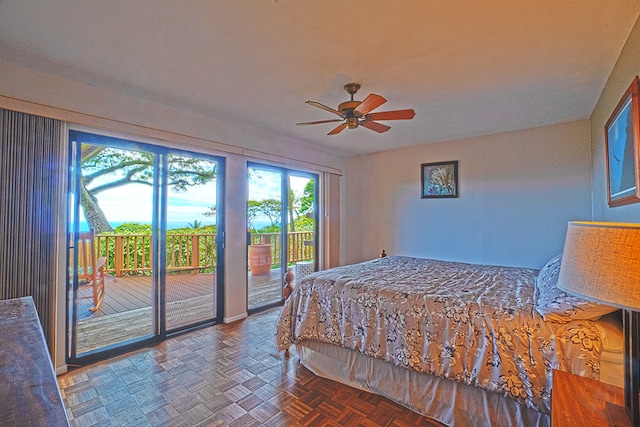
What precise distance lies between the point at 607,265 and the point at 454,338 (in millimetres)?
1144

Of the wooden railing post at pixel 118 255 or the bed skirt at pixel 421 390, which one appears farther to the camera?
the wooden railing post at pixel 118 255

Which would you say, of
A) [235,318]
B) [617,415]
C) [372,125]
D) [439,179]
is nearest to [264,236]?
[235,318]

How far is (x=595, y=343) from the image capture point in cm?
143

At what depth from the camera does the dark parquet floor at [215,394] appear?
1852 millimetres

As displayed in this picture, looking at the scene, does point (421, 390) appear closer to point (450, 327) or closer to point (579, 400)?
point (450, 327)

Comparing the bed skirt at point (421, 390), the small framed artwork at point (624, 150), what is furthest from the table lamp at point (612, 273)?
the small framed artwork at point (624, 150)

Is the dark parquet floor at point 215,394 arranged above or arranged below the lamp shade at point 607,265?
below

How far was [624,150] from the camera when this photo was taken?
1917mm

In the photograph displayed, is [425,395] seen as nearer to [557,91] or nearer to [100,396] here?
[100,396]

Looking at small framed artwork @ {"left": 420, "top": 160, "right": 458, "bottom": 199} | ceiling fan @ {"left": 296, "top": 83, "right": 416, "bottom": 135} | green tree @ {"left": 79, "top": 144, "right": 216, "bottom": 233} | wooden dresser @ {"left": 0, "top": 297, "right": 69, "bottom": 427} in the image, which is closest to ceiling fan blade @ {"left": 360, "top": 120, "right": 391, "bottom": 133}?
ceiling fan @ {"left": 296, "top": 83, "right": 416, "bottom": 135}

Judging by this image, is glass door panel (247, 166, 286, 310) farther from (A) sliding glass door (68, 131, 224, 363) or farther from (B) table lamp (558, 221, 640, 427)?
(B) table lamp (558, 221, 640, 427)

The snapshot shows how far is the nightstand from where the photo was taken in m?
0.96

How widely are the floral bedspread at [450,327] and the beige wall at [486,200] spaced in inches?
45.3

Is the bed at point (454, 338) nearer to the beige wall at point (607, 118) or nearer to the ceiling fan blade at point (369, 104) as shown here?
the beige wall at point (607, 118)
